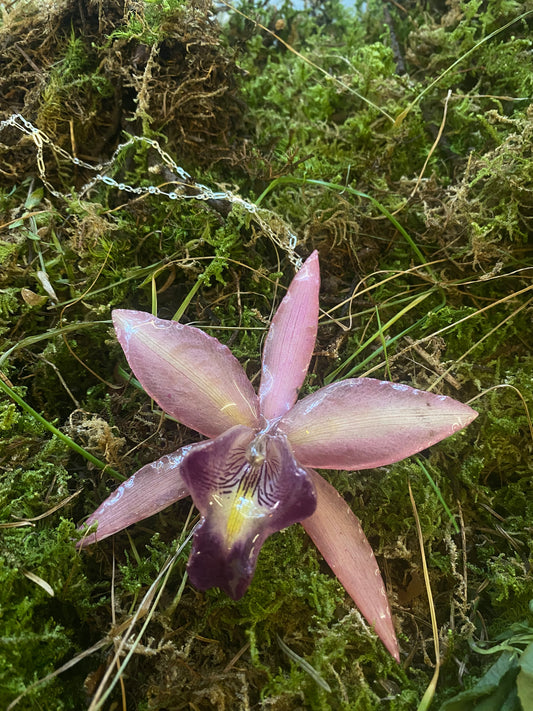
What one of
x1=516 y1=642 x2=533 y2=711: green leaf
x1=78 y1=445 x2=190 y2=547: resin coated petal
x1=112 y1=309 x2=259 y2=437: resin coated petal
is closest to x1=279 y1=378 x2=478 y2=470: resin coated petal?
x1=112 y1=309 x2=259 y2=437: resin coated petal

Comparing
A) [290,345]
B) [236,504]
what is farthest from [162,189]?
[236,504]

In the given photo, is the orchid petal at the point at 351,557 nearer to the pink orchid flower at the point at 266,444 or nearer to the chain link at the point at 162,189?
the pink orchid flower at the point at 266,444

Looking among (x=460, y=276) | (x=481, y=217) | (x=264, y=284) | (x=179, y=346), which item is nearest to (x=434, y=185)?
(x=481, y=217)

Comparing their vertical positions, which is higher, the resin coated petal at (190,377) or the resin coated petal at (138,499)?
the resin coated petal at (190,377)

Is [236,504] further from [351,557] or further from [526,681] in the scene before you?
[526,681]

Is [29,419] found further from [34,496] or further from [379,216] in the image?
[379,216]

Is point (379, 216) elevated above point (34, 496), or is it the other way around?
point (379, 216)

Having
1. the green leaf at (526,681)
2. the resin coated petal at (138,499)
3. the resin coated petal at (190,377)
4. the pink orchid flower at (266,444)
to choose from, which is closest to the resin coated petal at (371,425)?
the pink orchid flower at (266,444)
